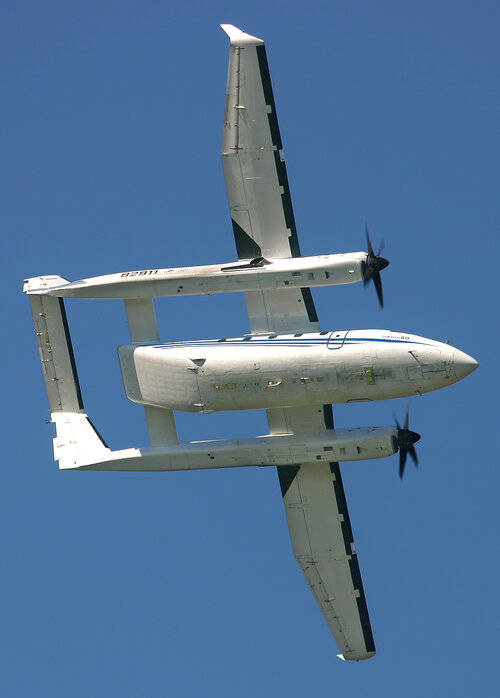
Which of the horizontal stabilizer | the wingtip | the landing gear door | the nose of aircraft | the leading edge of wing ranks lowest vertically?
the leading edge of wing

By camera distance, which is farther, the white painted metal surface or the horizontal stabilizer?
the horizontal stabilizer

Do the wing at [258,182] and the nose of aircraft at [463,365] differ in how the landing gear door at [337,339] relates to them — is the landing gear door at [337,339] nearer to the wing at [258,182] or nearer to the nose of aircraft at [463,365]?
the wing at [258,182]

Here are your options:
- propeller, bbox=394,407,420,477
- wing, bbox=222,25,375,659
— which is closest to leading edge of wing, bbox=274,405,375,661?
wing, bbox=222,25,375,659

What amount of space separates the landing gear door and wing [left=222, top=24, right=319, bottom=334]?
1.44m

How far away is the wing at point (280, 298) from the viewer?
5419 cm

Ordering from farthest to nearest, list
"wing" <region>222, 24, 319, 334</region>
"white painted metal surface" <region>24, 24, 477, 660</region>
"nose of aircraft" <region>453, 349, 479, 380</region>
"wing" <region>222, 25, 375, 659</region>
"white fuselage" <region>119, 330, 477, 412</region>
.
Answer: "wing" <region>222, 25, 375, 659</region>, "wing" <region>222, 24, 319, 334</region>, "white painted metal surface" <region>24, 24, 477, 660</region>, "white fuselage" <region>119, 330, 477, 412</region>, "nose of aircraft" <region>453, 349, 479, 380</region>

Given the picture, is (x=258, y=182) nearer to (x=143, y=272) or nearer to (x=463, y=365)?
(x=143, y=272)

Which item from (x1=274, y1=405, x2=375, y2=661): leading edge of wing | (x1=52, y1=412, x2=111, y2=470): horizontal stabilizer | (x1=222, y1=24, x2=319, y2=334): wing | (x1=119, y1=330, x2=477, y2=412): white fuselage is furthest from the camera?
(x1=274, y1=405, x2=375, y2=661): leading edge of wing

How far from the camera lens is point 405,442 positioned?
55250mm

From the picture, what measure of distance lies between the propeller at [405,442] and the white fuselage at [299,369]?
2.43 m

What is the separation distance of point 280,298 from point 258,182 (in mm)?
4127

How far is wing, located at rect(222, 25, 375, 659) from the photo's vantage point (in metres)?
54.2

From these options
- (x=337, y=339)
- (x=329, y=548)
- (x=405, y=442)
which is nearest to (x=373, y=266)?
(x=337, y=339)

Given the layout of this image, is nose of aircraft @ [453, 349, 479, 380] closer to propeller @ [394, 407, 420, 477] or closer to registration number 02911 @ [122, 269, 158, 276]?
propeller @ [394, 407, 420, 477]
